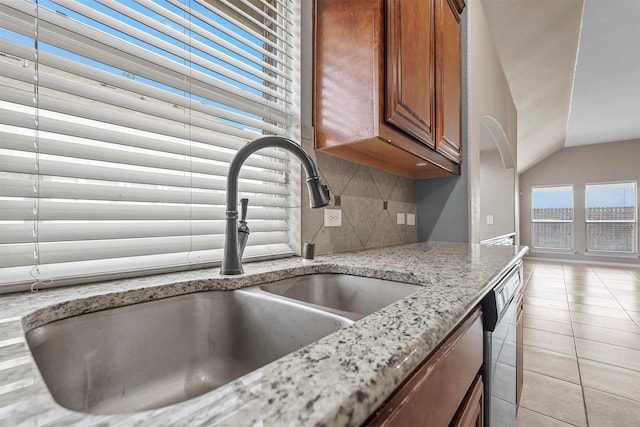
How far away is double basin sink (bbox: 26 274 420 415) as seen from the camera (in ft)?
1.68

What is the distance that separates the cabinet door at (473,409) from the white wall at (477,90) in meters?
1.24

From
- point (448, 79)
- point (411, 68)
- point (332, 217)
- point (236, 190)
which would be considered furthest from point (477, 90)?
point (236, 190)

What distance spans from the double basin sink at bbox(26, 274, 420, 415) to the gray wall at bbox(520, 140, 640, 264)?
844 centimetres

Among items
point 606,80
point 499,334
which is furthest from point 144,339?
point 606,80

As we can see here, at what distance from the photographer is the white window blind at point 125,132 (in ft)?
2.00

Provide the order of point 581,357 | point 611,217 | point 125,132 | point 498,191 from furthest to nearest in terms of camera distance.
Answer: point 611,217 < point 498,191 < point 581,357 < point 125,132

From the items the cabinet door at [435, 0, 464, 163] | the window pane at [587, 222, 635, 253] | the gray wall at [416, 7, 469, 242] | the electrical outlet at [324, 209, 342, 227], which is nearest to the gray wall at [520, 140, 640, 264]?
the window pane at [587, 222, 635, 253]

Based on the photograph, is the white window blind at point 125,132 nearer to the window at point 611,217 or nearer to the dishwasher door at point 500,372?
the dishwasher door at point 500,372

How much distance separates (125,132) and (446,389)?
970 millimetres

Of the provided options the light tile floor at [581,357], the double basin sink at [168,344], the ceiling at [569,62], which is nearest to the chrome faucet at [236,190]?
the double basin sink at [168,344]

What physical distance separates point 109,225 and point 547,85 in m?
5.04

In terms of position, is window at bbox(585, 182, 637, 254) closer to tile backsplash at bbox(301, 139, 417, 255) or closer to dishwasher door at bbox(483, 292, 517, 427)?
tile backsplash at bbox(301, 139, 417, 255)

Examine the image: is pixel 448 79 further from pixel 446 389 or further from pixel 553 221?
pixel 553 221

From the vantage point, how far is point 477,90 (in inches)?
79.9
